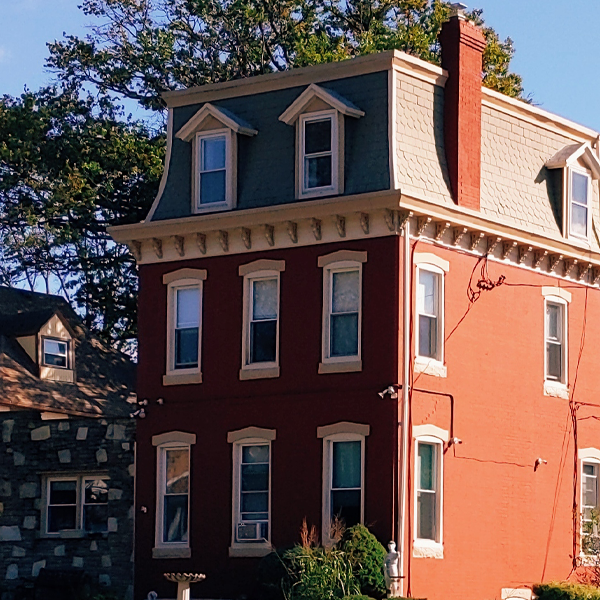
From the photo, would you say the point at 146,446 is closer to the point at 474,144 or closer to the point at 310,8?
the point at 474,144

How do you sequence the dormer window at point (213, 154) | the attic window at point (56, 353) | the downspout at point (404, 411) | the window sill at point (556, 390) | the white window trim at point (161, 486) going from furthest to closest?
the attic window at point (56, 353) < the window sill at point (556, 390) < the dormer window at point (213, 154) < the white window trim at point (161, 486) < the downspout at point (404, 411)

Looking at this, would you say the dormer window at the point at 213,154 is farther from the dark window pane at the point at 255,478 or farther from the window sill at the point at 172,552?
the window sill at the point at 172,552

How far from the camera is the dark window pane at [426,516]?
31.8m

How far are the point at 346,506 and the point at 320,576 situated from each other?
2.64 metres

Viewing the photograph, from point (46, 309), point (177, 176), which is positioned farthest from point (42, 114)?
point (177, 176)

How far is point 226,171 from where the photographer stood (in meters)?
34.9

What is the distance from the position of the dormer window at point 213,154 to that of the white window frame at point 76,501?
6407 mm

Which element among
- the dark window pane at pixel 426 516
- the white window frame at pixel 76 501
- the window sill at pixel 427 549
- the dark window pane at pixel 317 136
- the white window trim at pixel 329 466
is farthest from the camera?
the white window frame at pixel 76 501

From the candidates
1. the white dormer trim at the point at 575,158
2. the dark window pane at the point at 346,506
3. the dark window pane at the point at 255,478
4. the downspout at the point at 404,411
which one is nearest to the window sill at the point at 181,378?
the dark window pane at the point at 255,478

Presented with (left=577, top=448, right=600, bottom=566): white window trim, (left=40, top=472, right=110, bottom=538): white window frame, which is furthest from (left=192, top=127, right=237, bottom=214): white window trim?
(left=577, top=448, right=600, bottom=566): white window trim

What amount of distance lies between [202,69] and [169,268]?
14.2 metres

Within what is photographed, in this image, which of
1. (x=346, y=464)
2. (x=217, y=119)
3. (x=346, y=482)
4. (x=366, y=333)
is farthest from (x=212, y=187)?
(x=346, y=482)

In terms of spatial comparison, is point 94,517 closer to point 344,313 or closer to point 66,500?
point 66,500

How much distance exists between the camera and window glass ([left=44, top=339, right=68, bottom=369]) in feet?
140
